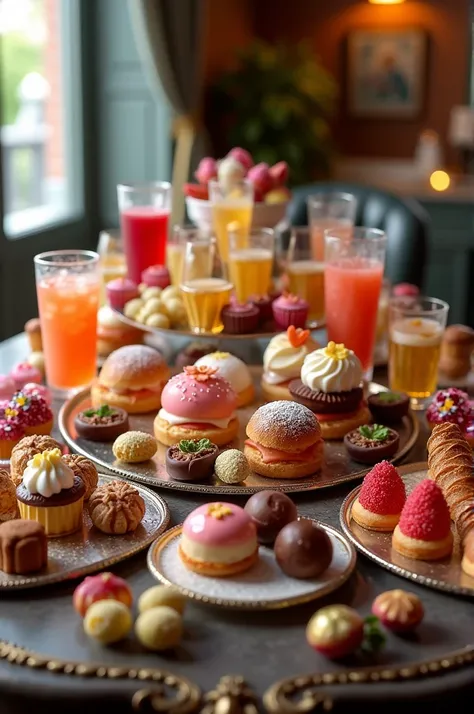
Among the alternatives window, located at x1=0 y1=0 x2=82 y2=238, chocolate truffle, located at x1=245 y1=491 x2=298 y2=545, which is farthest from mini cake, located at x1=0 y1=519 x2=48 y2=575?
window, located at x1=0 y1=0 x2=82 y2=238

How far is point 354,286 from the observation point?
186 centimetres

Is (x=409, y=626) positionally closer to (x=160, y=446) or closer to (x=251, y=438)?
(x=251, y=438)

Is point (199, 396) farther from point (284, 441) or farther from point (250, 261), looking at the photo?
point (250, 261)

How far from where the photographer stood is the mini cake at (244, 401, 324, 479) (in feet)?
4.62

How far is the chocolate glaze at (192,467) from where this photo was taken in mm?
1395

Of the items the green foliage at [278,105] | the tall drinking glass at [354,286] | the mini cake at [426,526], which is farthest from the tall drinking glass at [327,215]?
the green foliage at [278,105]

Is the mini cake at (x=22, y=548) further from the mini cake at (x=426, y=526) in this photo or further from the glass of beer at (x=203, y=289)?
the glass of beer at (x=203, y=289)

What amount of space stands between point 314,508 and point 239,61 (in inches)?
173

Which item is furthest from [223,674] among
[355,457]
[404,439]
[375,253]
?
[375,253]

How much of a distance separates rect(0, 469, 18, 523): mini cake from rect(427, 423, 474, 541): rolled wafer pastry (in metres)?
0.63

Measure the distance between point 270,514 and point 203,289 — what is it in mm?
777

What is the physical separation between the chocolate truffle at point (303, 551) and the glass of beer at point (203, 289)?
2.64 feet

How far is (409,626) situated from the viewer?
1033mm

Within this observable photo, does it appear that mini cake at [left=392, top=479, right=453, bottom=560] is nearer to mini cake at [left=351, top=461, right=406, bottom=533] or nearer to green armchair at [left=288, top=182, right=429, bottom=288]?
mini cake at [left=351, top=461, right=406, bottom=533]
